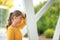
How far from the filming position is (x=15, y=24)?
1.30 meters

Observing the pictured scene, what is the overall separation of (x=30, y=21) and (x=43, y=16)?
170 mm

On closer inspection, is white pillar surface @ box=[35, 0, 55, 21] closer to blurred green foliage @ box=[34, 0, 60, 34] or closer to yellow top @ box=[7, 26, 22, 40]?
blurred green foliage @ box=[34, 0, 60, 34]

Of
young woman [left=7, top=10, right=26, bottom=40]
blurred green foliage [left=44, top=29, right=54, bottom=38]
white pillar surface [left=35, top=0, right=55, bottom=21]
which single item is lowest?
blurred green foliage [left=44, top=29, right=54, bottom=38]

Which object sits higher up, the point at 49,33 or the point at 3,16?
the point at 3,16

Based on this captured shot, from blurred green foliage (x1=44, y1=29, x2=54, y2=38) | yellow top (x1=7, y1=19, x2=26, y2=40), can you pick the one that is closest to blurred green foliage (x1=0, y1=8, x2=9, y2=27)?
yellow top (x1=7, y1=19, x2=26, y2=40)

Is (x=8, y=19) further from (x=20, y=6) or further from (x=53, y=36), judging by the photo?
(x=53, y=36)

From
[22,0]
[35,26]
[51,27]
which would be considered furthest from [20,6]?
[51,27]

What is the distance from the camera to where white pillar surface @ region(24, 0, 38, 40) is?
1321 millimetres

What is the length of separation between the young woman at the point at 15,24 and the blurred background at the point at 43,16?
65mm

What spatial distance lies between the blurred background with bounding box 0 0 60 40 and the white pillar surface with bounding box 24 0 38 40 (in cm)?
6

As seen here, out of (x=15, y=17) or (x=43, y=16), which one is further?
(x=43, y=16)

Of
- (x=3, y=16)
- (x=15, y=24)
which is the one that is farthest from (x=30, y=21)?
(x=3, y=16)

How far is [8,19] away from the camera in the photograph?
134cm

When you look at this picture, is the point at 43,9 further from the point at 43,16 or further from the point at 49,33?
the point at 49,33
